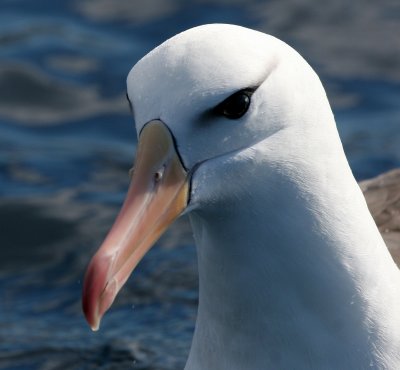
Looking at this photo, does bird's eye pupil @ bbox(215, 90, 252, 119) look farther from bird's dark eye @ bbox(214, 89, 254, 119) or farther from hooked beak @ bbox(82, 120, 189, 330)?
hooked beak @ bbox(82, 120, 189, 330)

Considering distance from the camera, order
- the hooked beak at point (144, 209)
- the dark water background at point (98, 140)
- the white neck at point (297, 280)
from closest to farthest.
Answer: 1. the hooked beak at point (144, 209)
2. the white neck at point (297, 280)
3. the dark water background at point (98, 140)

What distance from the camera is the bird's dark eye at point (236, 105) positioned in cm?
388

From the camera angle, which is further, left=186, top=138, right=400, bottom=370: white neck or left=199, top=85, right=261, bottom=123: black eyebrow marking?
left=186, top=138, right=400, bottom=370: white neck

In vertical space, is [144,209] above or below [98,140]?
above

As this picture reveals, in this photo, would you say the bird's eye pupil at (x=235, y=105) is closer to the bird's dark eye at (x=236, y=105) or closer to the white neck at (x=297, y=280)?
the bird's dark eye at (x=236, y=105)

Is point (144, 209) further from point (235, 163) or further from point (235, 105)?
point (235, 105)

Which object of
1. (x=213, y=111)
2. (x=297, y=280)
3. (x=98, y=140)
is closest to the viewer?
(x=213, y=111)

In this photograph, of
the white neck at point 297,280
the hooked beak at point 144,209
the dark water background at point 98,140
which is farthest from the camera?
the dark water background at point 98,140

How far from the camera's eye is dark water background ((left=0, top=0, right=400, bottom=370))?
22.7ft

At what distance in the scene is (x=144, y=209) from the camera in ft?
13.0

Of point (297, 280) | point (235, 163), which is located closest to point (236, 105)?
point (235, 163)

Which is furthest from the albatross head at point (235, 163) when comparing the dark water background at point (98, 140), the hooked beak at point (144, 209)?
the dark water background at point (98, 140)

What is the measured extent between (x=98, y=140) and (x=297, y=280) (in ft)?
15.7

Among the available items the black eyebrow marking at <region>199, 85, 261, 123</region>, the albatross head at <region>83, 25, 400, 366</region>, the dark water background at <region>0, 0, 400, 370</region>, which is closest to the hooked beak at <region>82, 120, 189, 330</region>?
the albatross head at <region>83, 25, 400, 366</region>
